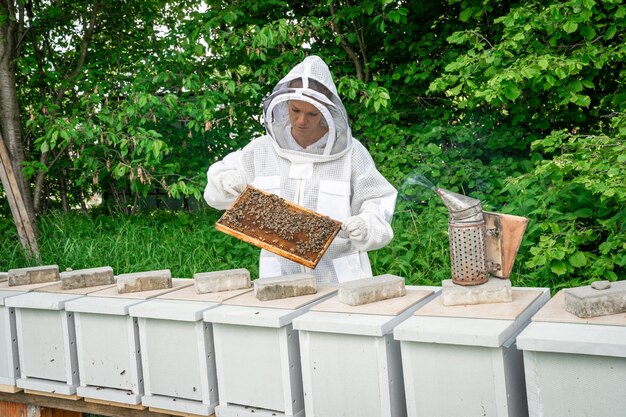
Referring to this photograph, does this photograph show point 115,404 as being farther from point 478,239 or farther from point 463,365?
point 478,239

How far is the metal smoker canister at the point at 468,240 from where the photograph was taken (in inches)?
73.6

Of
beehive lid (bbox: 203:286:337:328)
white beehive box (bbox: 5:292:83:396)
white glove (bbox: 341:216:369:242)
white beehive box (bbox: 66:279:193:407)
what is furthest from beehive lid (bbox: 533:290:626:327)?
white beehive box (bbox: 5:292:83:396)

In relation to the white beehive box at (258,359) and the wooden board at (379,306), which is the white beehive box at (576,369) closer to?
the wooden board at (379,306)

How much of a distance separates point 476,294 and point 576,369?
453 millimetres

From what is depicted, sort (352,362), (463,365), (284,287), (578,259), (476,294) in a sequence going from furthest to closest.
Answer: (578,259), (284,287), (476,294), (352,362), (463,365)

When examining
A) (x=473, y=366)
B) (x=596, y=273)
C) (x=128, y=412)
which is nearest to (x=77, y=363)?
(x=128, y=412)

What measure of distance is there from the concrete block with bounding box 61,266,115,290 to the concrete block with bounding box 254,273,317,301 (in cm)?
92

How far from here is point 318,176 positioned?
9.10ft

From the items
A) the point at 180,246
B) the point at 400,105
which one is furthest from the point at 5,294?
the point at 400,105

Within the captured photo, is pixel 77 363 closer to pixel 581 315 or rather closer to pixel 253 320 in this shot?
pixel 253 320

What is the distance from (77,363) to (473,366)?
1.59 m

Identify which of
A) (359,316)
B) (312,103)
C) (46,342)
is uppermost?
(312,103)

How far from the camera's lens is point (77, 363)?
7.55ft

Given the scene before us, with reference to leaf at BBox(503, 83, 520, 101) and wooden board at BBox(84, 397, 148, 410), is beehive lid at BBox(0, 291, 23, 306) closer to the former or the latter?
wooden board at BBox(84, 397, 148, 410)
